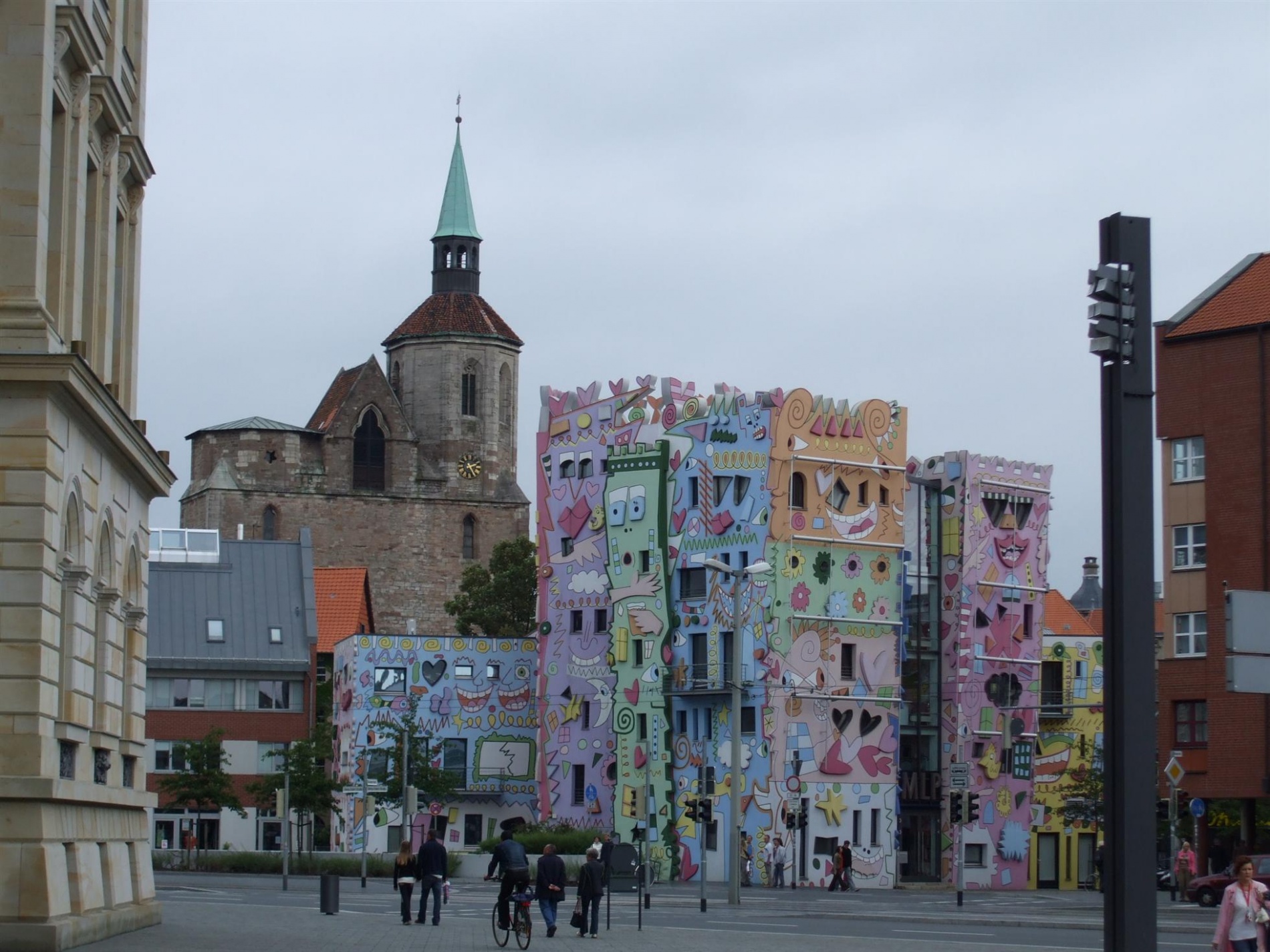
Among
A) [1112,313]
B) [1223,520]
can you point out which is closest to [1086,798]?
[1223,520]

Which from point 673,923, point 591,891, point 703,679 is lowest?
point 673,923

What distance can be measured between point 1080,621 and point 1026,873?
62.8 feet

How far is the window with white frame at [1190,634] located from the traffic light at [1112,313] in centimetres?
4128

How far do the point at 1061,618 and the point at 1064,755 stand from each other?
43.7 ft

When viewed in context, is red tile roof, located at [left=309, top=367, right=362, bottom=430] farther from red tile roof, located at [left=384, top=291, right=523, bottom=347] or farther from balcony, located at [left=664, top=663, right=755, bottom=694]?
balcony, located at [left=664, top=663, right=755, bottom=694]

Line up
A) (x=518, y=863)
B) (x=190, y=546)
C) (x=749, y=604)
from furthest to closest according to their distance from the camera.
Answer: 1. (x=190, y=546)
2. (x=749, y=604)
3. (x=518, y=863)

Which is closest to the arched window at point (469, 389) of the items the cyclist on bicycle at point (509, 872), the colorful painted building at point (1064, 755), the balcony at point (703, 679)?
the colorful painted building at point (1064, 755)

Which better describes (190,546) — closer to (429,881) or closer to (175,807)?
Result: (175,807)

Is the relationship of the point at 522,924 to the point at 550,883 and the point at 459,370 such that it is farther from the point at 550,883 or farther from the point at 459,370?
the point at 459,370

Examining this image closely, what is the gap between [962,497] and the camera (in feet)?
267

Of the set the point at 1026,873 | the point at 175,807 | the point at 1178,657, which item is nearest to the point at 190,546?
the point at 175,807

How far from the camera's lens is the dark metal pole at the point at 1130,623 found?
613 inches

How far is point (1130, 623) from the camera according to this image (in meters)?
15.9

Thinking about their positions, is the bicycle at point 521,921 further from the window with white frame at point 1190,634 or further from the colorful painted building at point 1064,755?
the colorful painted building at point 1064,755
